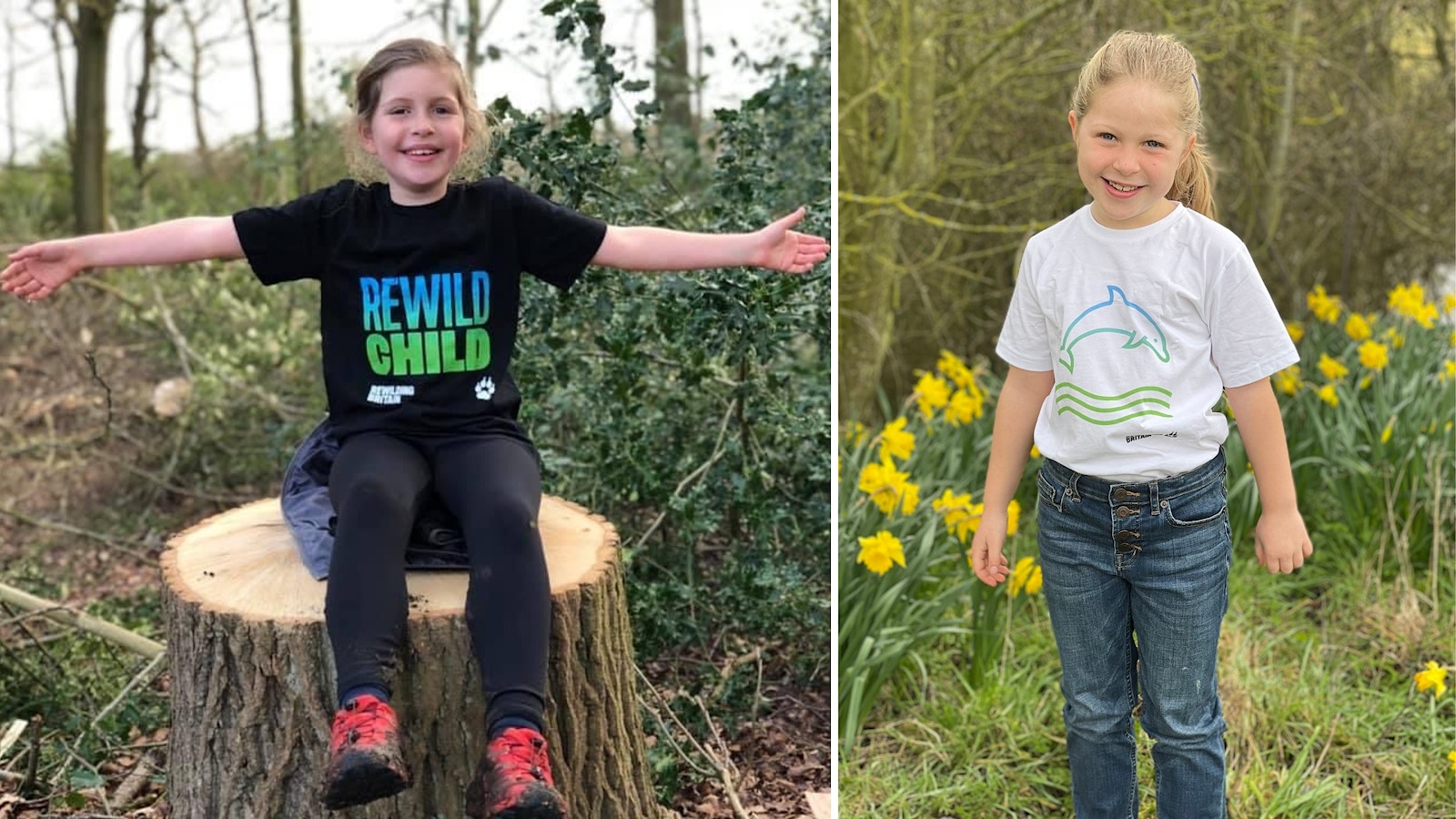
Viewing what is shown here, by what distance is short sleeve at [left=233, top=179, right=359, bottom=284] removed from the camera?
245cm

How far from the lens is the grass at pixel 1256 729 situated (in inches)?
110

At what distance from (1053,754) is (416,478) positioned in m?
1.57

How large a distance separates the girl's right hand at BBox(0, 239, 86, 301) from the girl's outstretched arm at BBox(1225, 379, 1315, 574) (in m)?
2.04

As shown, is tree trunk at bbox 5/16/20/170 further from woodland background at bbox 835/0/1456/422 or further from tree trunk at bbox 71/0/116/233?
woodland background at bbox 835/0/1456/422

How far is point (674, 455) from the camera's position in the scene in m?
3.63

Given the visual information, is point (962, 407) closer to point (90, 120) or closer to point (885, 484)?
point (885, 484)

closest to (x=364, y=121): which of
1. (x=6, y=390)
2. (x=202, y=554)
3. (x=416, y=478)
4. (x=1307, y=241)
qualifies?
(x=416, y=478)

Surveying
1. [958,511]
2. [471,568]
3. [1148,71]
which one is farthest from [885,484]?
[1148,71]

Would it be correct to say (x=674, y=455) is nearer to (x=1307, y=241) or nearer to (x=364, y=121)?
(x=364, y=121)

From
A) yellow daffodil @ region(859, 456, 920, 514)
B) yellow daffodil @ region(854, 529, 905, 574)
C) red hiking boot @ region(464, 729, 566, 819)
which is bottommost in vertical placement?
red hiking boot @ region(464, 729, 566, 819)

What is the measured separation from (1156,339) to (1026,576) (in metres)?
1.22

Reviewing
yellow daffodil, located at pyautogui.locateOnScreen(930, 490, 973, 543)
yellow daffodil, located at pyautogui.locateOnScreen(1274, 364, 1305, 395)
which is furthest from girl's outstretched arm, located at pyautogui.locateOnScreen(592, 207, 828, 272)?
yellow daffodil, located at pyautogui.locateOnScreen(1274, 364, 1305, 395)

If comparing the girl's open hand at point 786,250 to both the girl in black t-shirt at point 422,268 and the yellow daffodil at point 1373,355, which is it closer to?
the girl in black t-shirt at point 422,268

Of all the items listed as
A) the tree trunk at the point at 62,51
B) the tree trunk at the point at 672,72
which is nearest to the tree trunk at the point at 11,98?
the tree trunk at the point at 62,51
